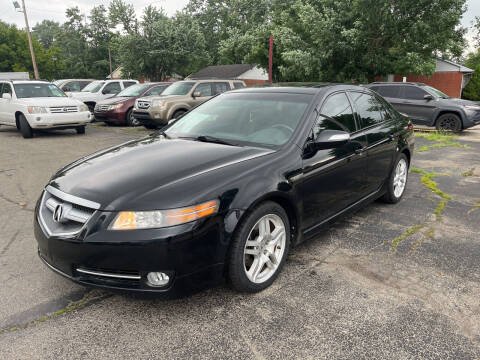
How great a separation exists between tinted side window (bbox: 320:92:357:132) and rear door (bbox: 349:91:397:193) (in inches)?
6.9

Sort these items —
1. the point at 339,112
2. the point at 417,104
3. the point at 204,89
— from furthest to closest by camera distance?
the point at 204,89 → the point at 417,104 → the point at 339,112

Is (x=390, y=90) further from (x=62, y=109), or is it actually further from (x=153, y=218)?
(x=153, y=218)

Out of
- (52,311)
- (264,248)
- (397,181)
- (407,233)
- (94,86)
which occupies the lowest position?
(407,233)

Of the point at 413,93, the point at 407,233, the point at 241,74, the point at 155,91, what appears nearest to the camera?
the point at 407,233

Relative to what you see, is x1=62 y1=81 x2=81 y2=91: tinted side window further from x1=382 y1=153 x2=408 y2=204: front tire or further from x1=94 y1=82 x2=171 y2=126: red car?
x1=382 y1=153 x2=408 y2=204: front tire

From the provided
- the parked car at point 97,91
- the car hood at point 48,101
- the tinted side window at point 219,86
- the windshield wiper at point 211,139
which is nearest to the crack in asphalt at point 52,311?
the windshield wiper at point 211,139

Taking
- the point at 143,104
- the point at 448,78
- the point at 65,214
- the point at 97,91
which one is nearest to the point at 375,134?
the point at 65,214

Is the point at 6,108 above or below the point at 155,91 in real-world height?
below

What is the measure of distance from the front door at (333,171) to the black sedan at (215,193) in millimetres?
14

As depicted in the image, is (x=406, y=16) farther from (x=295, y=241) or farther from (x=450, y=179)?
(x=295, y=241)

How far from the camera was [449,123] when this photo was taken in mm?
12359

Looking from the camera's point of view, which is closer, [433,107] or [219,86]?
[433,107]

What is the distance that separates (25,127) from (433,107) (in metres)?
12.5

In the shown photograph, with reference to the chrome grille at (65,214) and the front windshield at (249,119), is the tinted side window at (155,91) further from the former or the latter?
the chrome grille at (65,214)
